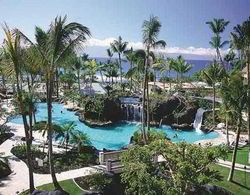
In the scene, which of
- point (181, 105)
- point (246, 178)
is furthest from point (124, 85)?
point (246, 178)

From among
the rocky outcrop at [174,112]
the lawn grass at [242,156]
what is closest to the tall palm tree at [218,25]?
the rocky outcrop at [174,112]

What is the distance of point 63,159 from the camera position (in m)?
25.8

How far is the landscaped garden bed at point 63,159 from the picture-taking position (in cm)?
2395

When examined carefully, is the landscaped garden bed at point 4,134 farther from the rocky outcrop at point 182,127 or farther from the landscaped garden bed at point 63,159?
the rocky outcrop at point 182,127

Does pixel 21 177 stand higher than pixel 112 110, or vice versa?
pixel 112 110

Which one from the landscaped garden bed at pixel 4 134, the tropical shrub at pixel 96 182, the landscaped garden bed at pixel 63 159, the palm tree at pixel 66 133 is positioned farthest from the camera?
the landscaped garden bed at pixel 4 134

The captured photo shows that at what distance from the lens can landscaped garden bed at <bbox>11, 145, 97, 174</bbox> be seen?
78.6ft

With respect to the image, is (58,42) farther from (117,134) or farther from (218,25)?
(218,25)

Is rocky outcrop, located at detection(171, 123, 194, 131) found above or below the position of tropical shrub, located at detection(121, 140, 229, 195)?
below

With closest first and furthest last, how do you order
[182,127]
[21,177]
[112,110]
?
[21,177], [182,127], [112,110]

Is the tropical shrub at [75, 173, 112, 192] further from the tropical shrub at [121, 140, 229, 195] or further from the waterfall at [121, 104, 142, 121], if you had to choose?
the waterfall at [121, 104, 142, 121]

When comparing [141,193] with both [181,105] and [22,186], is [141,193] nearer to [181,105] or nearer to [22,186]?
[22,186]

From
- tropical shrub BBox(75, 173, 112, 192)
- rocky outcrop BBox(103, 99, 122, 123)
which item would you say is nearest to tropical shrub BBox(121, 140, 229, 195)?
tropical shrub BBox(75, 173, 112, 192)

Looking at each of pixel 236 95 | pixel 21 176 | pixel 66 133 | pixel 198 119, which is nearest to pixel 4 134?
pixel 66 133
